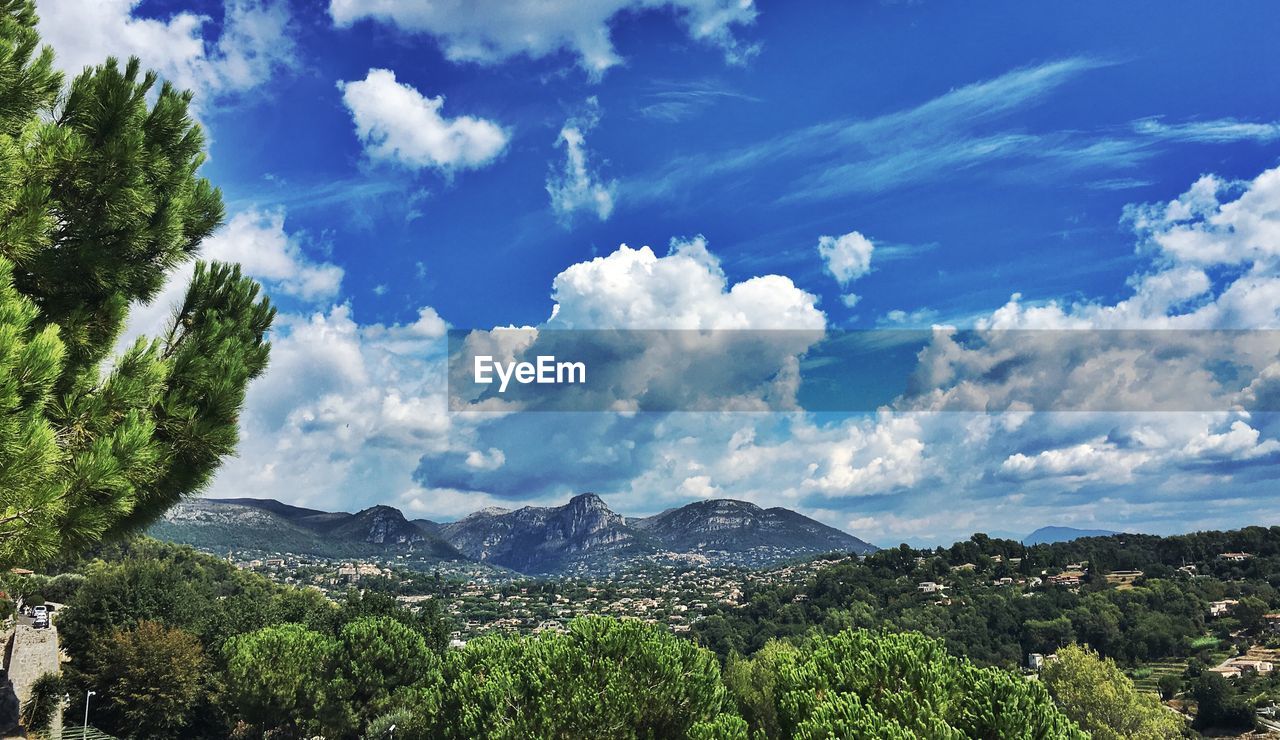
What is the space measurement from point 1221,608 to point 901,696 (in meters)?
108

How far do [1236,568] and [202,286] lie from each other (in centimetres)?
13907

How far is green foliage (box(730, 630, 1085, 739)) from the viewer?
10.5 meters

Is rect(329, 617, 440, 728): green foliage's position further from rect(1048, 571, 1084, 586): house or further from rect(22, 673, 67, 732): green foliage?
rect(1048, 571, 1084, 586): house

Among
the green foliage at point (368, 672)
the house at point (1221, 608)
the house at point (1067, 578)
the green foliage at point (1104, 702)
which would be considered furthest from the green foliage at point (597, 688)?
the house at point (1067, 578)

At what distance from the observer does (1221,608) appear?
88812 mm

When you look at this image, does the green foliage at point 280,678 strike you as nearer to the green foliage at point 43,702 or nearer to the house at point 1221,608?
the green foliage at point 43,702

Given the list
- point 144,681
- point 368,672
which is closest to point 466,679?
point 368,672

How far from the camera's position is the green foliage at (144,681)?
122ft

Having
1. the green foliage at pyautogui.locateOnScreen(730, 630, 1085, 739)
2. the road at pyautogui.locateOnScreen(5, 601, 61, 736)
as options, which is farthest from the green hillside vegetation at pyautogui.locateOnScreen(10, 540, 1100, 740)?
the road at pyautogui.locateOnScreen(5, 601, 61, 736)

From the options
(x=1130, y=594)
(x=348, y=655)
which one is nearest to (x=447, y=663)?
(x=348, y=655)

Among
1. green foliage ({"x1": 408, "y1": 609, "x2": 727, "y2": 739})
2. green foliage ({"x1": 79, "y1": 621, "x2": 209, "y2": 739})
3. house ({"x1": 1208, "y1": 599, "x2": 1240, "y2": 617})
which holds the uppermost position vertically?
green foliage ({"x1": 408, "y1": 609, "x2": 727, "y2": 739})

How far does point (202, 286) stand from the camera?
11.9 m

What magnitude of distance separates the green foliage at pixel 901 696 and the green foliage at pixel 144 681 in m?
38.6

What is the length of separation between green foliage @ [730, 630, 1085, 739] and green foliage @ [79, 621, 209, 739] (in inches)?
1522
